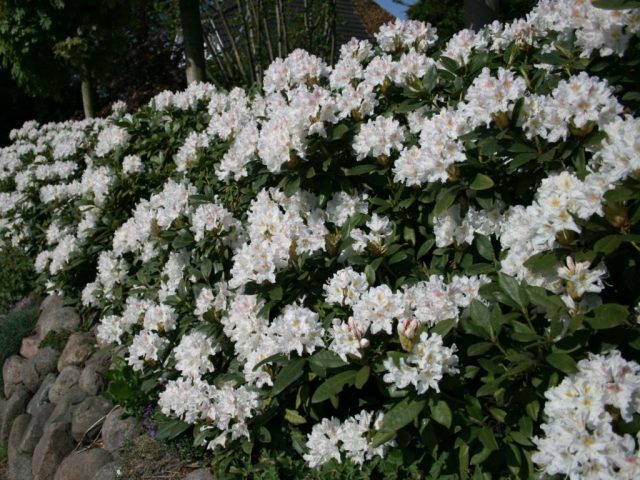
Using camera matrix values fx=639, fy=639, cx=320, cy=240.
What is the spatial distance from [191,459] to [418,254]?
1.36 meters

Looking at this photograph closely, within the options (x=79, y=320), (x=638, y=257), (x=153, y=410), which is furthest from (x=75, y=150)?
(x=638, y=257)

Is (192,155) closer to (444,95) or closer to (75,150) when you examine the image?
(444,95)

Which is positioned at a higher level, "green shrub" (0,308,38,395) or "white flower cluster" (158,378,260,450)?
"white flower cluster" (158,378,260,450)

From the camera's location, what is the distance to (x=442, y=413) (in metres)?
1.84

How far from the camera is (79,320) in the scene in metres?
4.34

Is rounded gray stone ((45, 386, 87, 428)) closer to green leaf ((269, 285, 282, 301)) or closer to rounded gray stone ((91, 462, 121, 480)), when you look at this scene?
rounded gray stone ((91, 462, 121, 480))

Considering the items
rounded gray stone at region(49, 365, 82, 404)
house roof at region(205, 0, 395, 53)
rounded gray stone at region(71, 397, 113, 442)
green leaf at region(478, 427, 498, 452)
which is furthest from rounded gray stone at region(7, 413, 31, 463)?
house roof at region(205, 0, 395, 53)

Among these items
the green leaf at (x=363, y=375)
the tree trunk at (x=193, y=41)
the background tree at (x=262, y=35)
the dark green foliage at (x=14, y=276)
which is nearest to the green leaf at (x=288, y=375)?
the green leaf at (x=363, y=375)

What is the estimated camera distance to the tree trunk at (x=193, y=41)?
6.12 metres

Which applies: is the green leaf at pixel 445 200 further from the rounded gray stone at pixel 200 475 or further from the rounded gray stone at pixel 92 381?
the rounded gray stone at pixel 92 381

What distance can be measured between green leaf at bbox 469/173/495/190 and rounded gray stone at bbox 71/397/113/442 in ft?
7.61

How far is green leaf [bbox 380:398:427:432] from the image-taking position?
1856mm

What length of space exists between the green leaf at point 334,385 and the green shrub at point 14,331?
350cm

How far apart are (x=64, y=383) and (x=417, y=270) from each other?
98.9 inches
